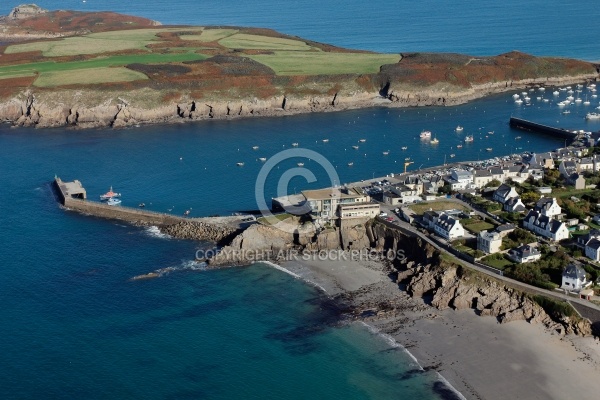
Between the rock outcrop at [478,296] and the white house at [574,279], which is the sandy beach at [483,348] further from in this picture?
the white house at [574,279]

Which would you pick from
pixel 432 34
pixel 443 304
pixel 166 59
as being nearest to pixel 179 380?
pixel 443 304

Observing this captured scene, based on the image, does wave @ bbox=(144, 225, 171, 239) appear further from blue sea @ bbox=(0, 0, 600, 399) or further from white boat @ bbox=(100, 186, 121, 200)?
white boat @ bbox=(100, 186, 121, 200)

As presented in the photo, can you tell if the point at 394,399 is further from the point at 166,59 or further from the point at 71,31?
the point at 71,31

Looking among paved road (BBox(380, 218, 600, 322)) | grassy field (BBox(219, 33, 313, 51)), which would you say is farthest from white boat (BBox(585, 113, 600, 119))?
grassy field (BBox(219, 33, 313, 51))

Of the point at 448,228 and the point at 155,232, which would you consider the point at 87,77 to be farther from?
the point at 448,228

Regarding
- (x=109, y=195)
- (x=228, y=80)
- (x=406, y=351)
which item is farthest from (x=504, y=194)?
(x=228, y=80)
